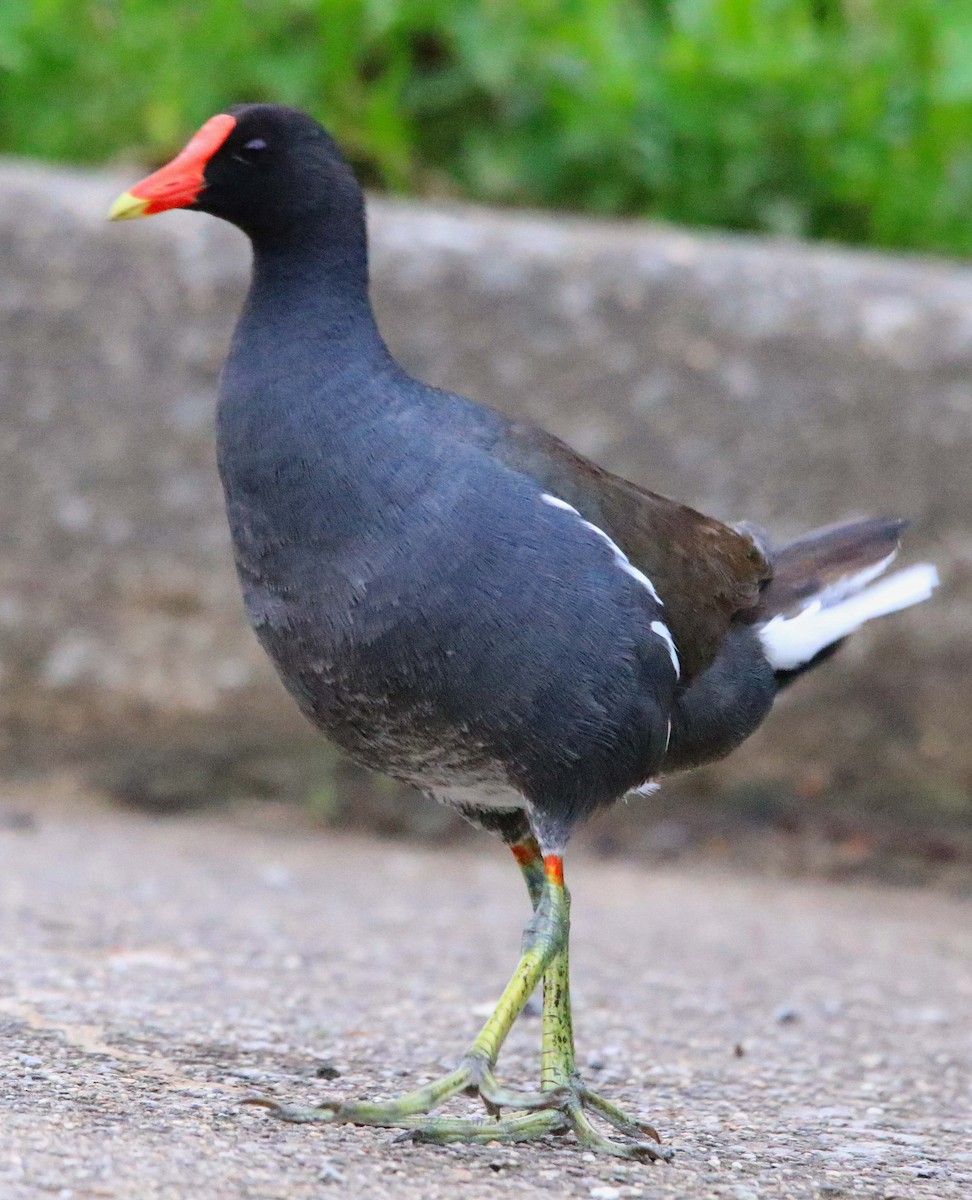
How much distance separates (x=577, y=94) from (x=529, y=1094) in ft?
11.3

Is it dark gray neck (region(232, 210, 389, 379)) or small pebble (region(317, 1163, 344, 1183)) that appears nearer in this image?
small pebble (region(317, 1163, 344, 1183))

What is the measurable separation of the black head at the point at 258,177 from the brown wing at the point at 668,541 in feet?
1.54

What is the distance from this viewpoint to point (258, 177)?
2.68m

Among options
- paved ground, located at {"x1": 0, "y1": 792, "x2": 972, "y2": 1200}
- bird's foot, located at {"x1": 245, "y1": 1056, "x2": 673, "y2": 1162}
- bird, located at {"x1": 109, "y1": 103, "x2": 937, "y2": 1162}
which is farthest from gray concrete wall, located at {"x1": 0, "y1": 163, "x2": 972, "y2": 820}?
bird's foot, located at {"x1": 245, "y1": 1056, "x2": 673, "y2": 1162}

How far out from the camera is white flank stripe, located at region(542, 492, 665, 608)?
256 centimetres

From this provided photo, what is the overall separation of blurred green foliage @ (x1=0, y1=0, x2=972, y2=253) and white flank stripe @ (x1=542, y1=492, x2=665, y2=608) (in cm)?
273

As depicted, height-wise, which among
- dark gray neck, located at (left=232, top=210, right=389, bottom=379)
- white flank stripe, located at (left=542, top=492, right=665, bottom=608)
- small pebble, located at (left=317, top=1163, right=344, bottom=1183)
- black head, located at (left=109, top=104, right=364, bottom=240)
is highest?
black head, located at (left=109, top=104, right=364, bottom=240)

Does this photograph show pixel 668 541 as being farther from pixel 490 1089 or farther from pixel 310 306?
pixel 490 1089

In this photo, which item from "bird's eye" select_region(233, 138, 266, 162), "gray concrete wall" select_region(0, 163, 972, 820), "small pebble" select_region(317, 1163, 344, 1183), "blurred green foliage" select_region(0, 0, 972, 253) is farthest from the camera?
"blurred green foliage" select_region(0, 0, 972, 253)

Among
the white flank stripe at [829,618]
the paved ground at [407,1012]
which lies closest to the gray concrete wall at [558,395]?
the paved ground at [407,1012]

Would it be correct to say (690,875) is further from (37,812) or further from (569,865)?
(37,812)

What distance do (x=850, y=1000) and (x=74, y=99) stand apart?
11.7 feet

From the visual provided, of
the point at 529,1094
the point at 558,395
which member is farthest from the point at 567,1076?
the point at 558,395

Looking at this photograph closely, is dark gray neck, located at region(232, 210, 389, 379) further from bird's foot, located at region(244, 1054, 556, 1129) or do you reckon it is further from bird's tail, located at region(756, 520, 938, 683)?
bird's foot, located at region(244, 1054, 556, 1129)
